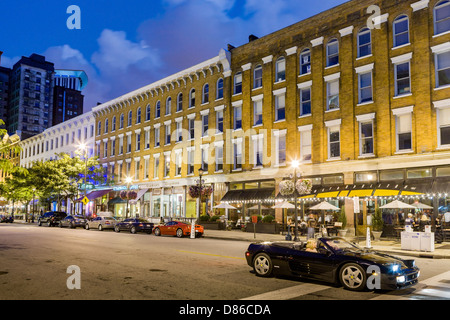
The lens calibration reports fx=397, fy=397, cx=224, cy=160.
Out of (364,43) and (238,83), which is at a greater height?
(364,43)

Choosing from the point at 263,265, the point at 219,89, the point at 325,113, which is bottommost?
the point at 263,265

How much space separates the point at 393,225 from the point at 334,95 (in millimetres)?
9992

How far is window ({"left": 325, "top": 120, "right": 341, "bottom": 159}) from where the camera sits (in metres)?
28.0

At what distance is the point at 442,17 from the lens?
24.0 meters

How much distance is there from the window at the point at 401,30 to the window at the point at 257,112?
11704 millimetres

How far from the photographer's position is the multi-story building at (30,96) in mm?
118562

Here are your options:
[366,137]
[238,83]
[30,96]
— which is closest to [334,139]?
[366,137]

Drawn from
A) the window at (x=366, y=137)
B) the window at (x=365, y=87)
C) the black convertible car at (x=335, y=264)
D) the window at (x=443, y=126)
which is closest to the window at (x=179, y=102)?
the window at (x=365, y=87)

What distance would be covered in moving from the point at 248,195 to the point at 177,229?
7.97 metres

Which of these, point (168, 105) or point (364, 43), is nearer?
point (364, 43)

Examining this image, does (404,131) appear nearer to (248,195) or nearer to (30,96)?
(248,195)

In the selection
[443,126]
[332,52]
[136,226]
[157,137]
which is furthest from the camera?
[157,137]
